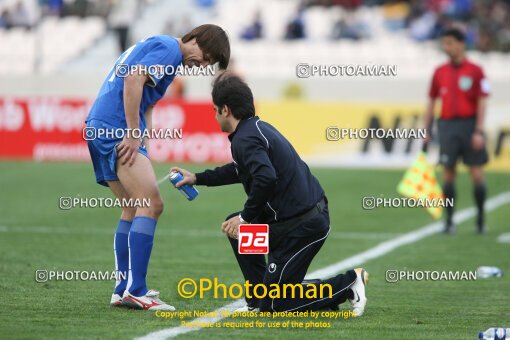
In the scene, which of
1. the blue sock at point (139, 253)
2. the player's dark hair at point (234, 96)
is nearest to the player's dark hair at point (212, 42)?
the player's dark hair at point (234, 96)

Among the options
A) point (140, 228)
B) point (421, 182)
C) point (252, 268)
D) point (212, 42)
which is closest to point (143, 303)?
point (140, 228)

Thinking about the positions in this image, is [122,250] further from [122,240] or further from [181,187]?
[181,187]

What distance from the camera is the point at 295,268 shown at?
718cm

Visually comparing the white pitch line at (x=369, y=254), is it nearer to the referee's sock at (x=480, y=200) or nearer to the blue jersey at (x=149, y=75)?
the referee's sock at (x=480, y=200)

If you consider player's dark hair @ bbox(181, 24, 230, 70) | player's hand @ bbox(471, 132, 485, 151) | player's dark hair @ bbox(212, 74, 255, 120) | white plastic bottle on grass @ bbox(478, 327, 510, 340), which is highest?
player's dark hair @ bbox(181, 24, 230, 70)

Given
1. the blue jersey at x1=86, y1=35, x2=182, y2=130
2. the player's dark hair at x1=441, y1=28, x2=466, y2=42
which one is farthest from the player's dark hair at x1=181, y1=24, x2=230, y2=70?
the player's dark hair at x1=441, y1=28, x2=466, y2=42

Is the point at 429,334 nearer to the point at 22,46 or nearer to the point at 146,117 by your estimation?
the point at 146,117

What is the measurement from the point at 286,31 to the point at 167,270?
69.6 ft

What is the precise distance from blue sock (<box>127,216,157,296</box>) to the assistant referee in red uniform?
21.6ft

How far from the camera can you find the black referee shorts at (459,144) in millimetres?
13445

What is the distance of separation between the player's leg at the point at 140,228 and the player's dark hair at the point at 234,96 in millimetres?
721

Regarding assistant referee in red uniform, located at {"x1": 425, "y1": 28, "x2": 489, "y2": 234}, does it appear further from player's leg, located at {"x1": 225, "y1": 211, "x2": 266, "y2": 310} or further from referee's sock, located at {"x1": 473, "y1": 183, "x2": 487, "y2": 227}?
player's leg, located at {"x1": 225, "y1": 211, "x2": 266, "y2": 310}

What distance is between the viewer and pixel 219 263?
33.3 ft

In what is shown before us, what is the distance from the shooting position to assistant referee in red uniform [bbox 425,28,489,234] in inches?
523
